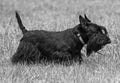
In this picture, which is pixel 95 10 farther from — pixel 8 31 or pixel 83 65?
pixel 83 65

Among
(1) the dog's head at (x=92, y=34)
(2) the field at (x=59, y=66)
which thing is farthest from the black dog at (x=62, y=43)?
(2) the field at (x=59, y=66)

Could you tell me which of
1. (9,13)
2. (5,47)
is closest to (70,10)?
(9,13)

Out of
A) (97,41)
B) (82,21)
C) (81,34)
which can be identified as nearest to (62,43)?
(81,34)

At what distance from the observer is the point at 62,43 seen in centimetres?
818

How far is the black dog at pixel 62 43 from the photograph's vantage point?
7941 millimetres

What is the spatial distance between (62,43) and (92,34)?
1.97 feet

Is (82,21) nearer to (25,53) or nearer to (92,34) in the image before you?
(92,34)

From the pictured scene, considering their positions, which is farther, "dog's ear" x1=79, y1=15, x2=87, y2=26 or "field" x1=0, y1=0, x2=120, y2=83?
"dog's ear" x1=79, y1=15, x2=87, y2=26

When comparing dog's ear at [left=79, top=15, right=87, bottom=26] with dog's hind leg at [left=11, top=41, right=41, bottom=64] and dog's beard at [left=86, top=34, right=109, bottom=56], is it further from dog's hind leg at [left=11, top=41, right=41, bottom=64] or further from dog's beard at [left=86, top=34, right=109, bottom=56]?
dog's hind leg at [left=11, top=41, right=41, bottom=64]

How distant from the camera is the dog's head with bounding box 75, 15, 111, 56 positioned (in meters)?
7.84

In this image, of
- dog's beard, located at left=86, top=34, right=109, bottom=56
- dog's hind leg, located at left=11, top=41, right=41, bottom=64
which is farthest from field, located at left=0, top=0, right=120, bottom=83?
dog's beard, located at left=86, top=34, right=109, bottom=56

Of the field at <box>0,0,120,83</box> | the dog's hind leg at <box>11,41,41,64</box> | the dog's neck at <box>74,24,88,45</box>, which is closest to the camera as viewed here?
the field at <box>0,0,120,83</box>

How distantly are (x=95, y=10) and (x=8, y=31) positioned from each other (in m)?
5.95

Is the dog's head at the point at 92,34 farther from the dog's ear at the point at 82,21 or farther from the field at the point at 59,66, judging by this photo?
the field at the point at 59,66
